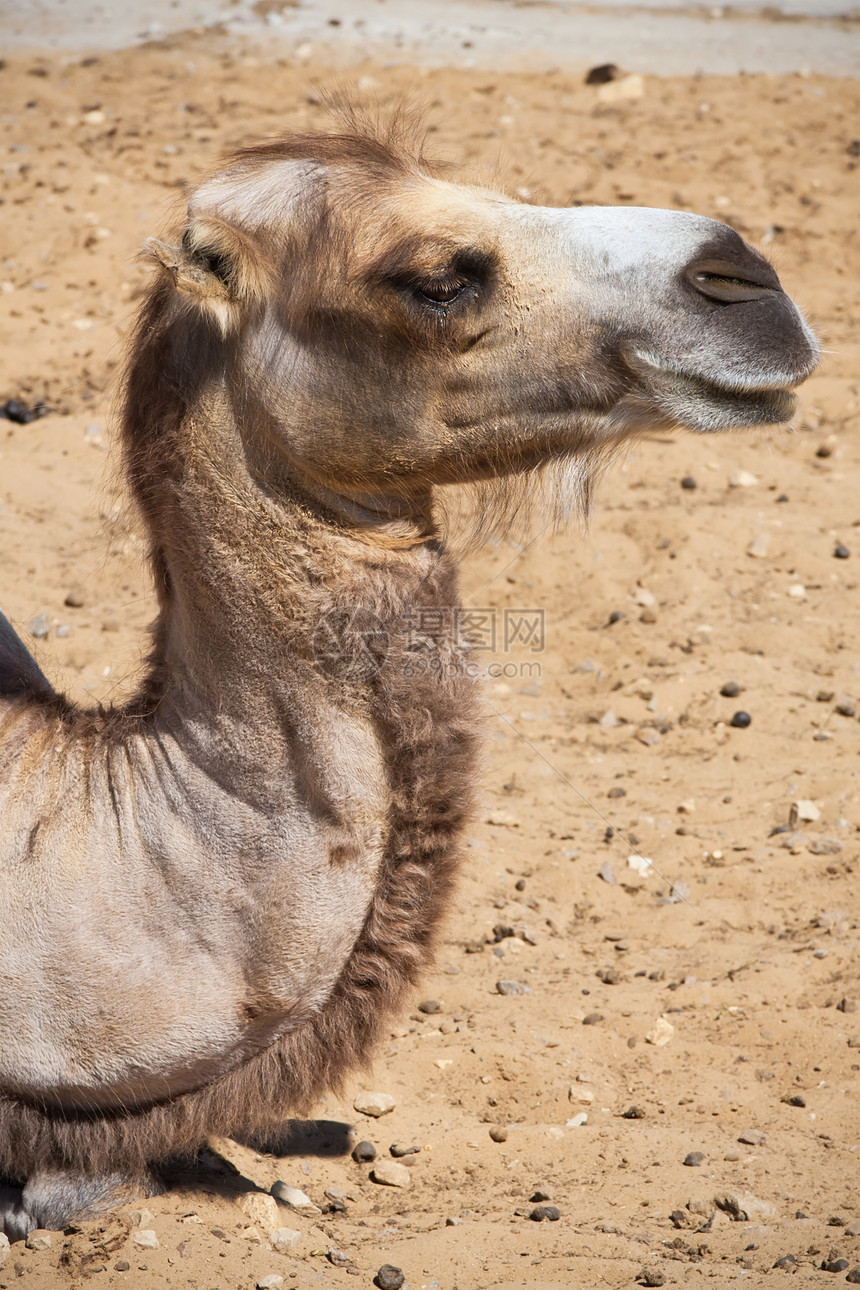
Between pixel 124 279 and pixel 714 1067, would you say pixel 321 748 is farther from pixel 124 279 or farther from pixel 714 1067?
pixel 124 279

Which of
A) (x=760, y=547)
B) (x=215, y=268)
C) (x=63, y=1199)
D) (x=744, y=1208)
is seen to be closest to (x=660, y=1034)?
(x=744, y=1208)

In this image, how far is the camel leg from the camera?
2.71 meters

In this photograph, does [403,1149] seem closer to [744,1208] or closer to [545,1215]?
[545,1215]

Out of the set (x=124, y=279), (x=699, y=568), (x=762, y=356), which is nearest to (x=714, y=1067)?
(x=762, y=356)

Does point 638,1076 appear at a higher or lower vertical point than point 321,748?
lower

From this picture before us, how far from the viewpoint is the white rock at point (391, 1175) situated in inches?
122

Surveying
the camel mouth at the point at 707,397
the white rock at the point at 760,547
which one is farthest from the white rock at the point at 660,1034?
the white rock at the point at 760,547

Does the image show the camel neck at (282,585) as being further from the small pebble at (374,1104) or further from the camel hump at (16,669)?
the small pebble at (374,1104)

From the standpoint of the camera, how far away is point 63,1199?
2715 millimetres

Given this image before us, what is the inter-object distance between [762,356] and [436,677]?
914mm

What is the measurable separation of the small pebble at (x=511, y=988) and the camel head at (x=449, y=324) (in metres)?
1.84

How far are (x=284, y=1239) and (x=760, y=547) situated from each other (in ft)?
13.0

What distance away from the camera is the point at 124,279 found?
757 centimetres

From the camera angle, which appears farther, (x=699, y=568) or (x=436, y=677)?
(x=699, y=568)
